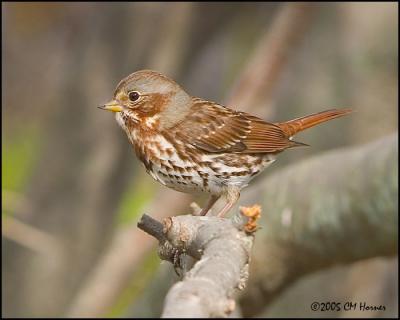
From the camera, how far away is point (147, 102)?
15.0ft

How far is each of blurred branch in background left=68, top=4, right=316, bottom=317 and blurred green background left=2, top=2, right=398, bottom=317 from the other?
2 cm

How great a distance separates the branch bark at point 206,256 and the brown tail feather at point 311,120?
1733mm

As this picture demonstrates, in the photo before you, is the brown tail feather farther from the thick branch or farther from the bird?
the thick branch

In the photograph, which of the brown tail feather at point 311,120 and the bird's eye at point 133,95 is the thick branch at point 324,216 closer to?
the brown tail feather at point 311,120

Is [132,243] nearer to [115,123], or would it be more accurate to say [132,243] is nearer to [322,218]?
[115,123]

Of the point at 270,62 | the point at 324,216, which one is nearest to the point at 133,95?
the point at 324,216

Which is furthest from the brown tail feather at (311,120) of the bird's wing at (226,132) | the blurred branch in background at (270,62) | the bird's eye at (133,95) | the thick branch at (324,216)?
the blurred branch in background at (270,62)

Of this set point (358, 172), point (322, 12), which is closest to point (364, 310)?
point (358, 172)

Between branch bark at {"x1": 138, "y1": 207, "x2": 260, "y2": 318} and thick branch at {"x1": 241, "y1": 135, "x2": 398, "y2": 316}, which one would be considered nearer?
branch bark at {"x1": 138, "y1": 207, "x2": 260, "y2": 318}

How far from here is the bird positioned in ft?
14.6

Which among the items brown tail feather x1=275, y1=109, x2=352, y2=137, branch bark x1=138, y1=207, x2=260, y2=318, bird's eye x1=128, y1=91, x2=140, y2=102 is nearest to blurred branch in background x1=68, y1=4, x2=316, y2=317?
brown tail feather x1=275, y1=109, x2=352, y2=137

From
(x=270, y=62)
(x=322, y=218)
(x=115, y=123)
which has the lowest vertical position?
(x=115, y=123)

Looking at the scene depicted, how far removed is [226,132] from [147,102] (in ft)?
1.67

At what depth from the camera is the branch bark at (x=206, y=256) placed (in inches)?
83.4
